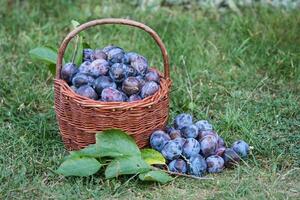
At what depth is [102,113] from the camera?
243 cm

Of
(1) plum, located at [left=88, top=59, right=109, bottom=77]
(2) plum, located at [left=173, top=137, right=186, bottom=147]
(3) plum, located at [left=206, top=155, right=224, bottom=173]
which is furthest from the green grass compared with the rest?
(1) plum, located at [left=88, top=59, right=109, bottom=77]

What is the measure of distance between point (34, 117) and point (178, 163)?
861 millimetres

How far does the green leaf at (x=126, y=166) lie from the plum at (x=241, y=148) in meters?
0.41

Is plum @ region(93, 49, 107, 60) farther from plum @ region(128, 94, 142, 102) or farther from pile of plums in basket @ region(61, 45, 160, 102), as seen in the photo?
plum @ region(128, 94, 142, 102)

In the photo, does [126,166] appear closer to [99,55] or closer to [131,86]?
[131,86]

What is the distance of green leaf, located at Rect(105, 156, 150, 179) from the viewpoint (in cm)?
239

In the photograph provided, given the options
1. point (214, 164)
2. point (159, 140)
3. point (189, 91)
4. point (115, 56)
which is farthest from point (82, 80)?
point (189, 91)

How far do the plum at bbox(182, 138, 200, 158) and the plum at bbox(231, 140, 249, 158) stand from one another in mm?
182

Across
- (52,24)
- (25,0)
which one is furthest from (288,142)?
(25,0)

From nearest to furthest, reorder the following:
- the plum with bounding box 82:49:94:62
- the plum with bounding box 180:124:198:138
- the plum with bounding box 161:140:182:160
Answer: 1. the plum with bounding box 161:140:182:160
2. the plum with bounding box 180:124:198:138
3. the plum with bounding box 82:49:94:62

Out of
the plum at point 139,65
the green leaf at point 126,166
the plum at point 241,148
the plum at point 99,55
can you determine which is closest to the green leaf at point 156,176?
the green leaf at point 126,166

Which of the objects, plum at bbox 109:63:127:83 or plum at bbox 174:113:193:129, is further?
plum at bbox 174:113:193:129

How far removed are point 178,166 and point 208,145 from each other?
0.51ft

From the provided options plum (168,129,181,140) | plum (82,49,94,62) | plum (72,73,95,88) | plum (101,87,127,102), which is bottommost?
plum (168,129,181,140)
